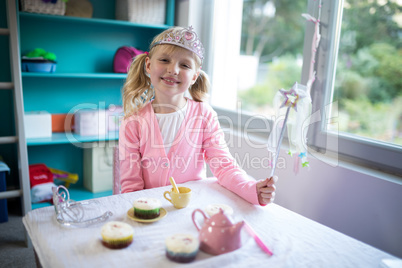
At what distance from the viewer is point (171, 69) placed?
→ 4.58ft

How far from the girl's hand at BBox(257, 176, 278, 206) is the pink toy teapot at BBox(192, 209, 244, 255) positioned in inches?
11.2

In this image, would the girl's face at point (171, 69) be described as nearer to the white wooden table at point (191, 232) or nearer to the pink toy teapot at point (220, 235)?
the white wooden table at point (191, 232)

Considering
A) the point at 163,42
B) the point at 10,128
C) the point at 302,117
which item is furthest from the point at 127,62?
the point at 302,117

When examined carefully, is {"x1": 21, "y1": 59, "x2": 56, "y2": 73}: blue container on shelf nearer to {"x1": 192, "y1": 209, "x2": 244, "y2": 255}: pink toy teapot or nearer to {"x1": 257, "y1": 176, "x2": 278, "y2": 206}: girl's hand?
{"x1": 257, "y1": 176, "x2": 278, "y2": 206}: girl's hand

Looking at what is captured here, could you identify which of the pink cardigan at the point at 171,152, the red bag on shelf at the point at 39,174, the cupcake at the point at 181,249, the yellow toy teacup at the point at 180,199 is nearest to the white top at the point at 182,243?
the cupcake at the point at 181,249

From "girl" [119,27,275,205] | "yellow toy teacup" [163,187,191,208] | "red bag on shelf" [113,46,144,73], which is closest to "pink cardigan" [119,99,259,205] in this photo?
"girl" [119,27,275,205]

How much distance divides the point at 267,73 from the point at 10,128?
3.79 m

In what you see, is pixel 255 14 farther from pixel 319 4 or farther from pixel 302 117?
pixel 302 117

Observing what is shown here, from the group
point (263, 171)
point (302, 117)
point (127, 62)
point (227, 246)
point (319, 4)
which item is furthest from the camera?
point (127, 62)

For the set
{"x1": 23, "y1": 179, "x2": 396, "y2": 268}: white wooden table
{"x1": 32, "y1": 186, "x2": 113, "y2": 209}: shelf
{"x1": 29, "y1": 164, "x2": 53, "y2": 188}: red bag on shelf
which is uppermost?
{"x1": 23, "y1": 179, "x2": 396, "y2": 268}: white wooden table

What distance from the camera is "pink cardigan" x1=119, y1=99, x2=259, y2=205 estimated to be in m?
1.44

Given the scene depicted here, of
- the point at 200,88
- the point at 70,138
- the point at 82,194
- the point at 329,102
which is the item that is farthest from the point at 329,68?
the point at 82,194

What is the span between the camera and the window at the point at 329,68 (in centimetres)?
163

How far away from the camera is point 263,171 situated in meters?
1.88
